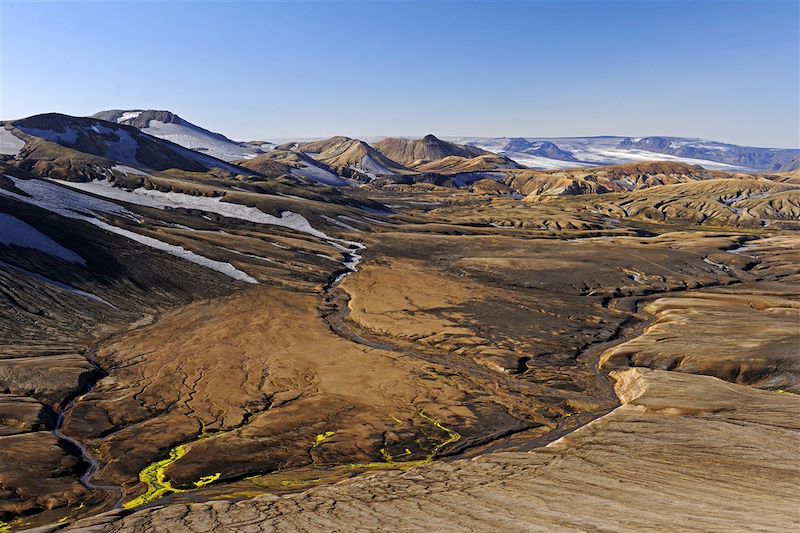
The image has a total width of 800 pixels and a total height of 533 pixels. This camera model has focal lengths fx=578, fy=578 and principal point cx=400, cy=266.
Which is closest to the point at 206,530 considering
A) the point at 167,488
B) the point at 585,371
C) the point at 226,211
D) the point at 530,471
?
the point at 167,488

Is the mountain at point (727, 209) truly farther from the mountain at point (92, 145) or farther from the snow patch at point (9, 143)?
the snow patch at point (9, 143)

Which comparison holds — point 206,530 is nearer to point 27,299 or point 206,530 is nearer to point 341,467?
point 341,467

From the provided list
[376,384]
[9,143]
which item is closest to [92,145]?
[9,143]

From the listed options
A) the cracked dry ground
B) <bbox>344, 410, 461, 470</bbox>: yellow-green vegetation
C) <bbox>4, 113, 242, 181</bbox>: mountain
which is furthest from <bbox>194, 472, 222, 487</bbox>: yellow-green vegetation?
<bbox>4, 113, 242, 181</bbox>: mountain

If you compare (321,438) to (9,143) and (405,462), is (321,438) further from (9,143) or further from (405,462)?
(9,143)

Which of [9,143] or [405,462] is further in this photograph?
[9,143]

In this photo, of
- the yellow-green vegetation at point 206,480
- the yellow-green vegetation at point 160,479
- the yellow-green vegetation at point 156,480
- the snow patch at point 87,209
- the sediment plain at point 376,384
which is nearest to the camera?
the sediment plain at point 376,384

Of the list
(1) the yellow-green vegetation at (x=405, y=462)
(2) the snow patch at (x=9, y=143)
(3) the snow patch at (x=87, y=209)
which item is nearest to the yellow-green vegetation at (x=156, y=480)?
(1) the yellow-green vegetation at (x=405, y=462)
